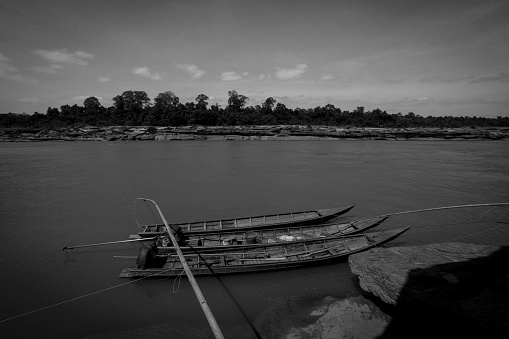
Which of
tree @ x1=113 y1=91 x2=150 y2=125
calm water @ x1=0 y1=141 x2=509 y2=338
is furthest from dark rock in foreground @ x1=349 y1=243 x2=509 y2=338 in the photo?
tree @ x1=113 y1=91 x2=150 y2=125

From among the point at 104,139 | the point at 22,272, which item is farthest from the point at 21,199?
the point at 104,139

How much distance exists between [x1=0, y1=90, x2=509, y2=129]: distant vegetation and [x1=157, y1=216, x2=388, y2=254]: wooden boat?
80112 mm

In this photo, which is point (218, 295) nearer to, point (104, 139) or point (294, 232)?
point (294, 232)

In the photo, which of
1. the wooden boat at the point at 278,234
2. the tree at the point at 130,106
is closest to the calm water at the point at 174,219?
the wooden boat at the point at 278,234

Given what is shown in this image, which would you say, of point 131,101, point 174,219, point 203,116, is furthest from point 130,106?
point 174,219

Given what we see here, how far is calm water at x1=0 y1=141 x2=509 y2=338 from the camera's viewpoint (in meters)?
8.59

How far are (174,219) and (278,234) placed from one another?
743 cm

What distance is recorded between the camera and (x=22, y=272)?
431 inches

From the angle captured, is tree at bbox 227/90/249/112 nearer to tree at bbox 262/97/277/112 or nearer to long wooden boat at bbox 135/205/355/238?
tree at bbox 262/97/277/112

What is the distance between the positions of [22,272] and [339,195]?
20.1 metres

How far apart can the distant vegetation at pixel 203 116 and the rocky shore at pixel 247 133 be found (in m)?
7.67

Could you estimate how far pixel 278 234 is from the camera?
12.5 m

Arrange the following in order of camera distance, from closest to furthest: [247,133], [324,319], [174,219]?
[324,319], [174,219], [247,133]

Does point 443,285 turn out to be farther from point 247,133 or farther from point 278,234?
point 247,133
